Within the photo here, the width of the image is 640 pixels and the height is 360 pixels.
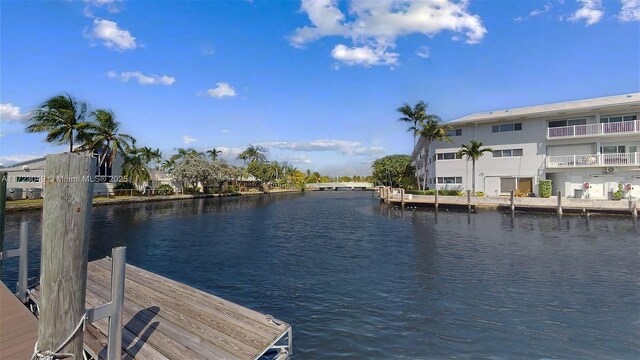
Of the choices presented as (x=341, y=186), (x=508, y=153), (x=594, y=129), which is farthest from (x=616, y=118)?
(x=341, y=186)

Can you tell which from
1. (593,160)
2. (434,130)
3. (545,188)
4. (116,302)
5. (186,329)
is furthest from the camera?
(434,130)

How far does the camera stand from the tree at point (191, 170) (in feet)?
191

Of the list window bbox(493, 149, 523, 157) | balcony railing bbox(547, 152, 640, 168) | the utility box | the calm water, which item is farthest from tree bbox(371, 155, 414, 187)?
the utility box

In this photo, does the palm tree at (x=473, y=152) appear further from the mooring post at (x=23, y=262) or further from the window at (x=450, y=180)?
the mooring post at (x=23, y=262)

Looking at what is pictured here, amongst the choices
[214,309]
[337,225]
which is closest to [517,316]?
[214,309]

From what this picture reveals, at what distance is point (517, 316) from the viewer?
7.95 m

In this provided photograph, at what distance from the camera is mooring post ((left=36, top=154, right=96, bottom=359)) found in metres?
3.40

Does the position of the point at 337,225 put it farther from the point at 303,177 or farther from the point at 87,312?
Answer: the point at 303,177

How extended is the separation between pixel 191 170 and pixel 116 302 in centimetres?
5823

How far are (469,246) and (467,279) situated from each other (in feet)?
21.0

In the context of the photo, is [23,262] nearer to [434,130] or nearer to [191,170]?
[434,130]

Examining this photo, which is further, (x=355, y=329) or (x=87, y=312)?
(x=355, y=329)

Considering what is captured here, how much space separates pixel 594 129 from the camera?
113 ft

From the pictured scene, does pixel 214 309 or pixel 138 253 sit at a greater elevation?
pixel 214 309
